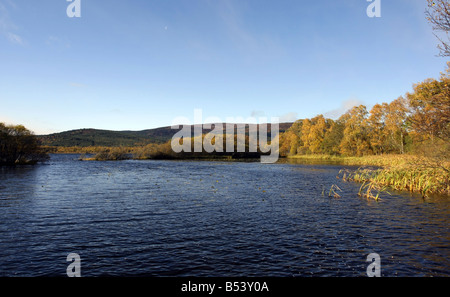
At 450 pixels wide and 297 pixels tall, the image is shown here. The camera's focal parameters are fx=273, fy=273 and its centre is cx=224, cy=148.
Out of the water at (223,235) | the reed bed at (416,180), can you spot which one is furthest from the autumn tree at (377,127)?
the water at (223,235)

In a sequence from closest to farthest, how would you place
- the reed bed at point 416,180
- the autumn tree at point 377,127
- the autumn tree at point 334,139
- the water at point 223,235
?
1. the water at point 223,235
2. the reed bed at point 416,180
3. the autumn tree at point 377,127
4. the autumn tree at point 334,139

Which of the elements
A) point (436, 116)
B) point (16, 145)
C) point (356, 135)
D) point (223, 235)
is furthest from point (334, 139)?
point (16, 145)

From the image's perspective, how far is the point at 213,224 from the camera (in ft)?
54.0

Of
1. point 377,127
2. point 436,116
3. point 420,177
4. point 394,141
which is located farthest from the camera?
point 377,127

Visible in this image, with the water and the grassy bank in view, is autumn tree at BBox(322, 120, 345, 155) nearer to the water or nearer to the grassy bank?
the grassy bank

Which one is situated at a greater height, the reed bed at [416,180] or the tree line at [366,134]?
the tree line at [366,134]

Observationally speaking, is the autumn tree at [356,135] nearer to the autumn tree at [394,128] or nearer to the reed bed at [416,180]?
the autumn tree at [394,128]

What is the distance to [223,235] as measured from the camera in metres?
14.3

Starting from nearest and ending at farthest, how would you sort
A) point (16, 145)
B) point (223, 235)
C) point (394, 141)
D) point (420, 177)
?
1. point (223, 235)
2. point (420, 177)
3. point (16, 145)
4. point (394, 141)

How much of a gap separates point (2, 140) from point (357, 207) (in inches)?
3171

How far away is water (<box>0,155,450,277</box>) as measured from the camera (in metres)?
10.4

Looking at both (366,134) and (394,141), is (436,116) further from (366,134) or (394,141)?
(366,134)

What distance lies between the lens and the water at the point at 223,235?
409 inches

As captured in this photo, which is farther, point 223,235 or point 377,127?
point 377,127
